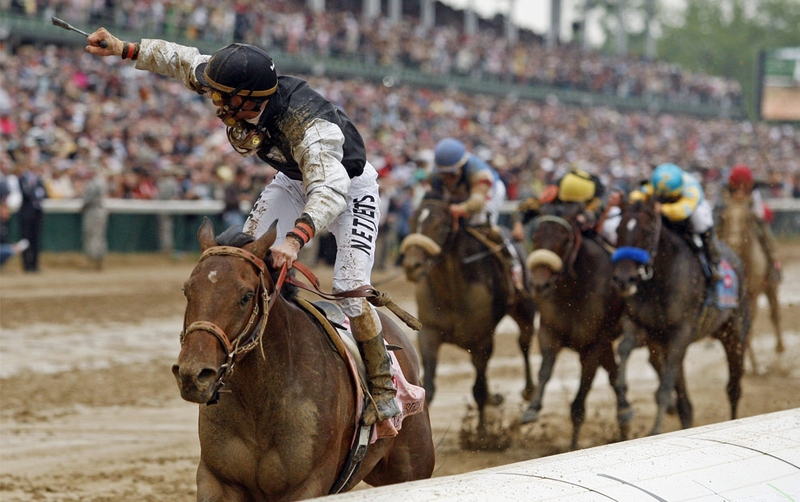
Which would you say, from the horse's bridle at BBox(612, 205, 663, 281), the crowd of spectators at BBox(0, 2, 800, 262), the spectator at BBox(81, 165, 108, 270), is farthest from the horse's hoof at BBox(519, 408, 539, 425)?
the spectator at BBox(81, 165, 108, 270)

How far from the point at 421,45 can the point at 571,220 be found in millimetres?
24008

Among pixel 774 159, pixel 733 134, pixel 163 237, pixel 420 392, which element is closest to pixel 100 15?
pixel 163 237

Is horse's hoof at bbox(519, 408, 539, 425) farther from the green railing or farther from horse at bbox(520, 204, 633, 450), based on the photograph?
the green railing

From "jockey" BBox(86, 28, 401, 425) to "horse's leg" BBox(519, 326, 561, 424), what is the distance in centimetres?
350

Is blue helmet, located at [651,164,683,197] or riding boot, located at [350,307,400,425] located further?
blue helmet, located at [651,164,683,197]

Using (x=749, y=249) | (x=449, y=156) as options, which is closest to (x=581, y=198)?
(x=449, y=156)

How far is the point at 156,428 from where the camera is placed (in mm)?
7480

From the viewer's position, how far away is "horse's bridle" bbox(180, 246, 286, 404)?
3.41m

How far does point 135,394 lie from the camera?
8.56 m

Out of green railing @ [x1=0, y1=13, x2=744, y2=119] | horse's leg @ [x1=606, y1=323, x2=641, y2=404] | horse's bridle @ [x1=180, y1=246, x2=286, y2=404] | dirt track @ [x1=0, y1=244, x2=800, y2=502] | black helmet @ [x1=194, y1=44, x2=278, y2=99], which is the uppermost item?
green railing @ [x1=0, y1=13, x2=744, y2=119]

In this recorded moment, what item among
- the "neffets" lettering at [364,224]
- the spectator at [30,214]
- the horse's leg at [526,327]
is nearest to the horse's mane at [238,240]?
the "neffets" lettering at [364,224]

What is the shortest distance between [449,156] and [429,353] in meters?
1.57

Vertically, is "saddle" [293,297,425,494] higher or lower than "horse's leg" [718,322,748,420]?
higher

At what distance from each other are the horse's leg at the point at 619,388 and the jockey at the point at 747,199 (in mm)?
3323
